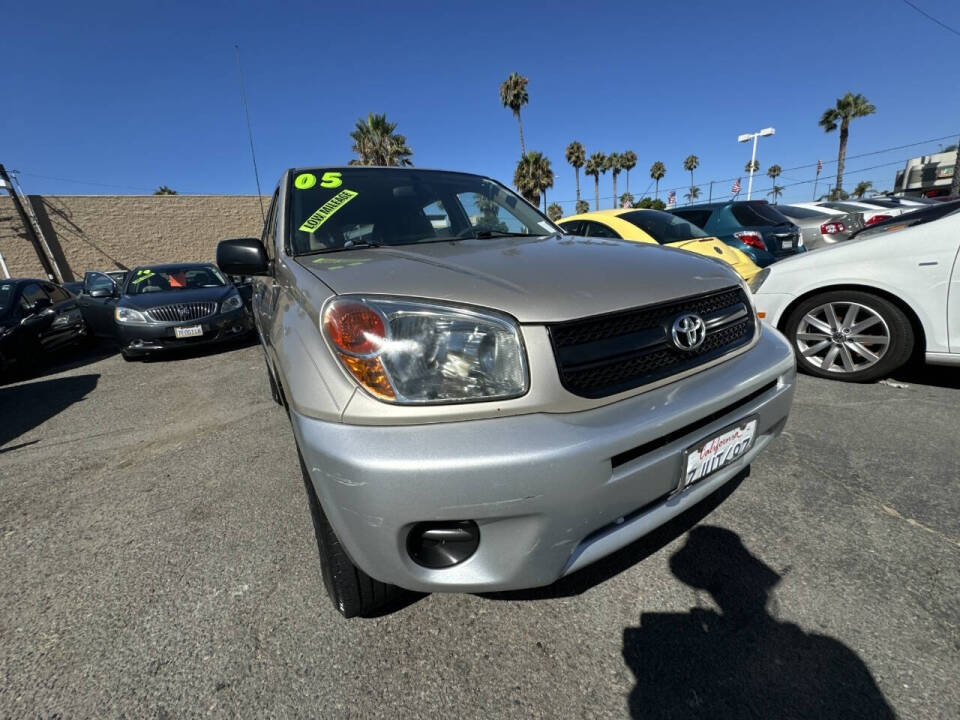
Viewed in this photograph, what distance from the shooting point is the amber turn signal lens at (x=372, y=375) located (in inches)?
42.6

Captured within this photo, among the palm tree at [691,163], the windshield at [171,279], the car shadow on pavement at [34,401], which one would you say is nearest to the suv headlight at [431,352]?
the car shadow on pavement at [34,401]

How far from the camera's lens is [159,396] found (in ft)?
13.5

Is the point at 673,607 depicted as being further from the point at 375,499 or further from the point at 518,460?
the point at 375,499

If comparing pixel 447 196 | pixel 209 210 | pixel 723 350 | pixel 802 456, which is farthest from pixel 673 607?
pixel 209 210

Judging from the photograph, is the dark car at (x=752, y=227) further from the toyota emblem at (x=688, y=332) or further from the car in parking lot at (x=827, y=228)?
the toyota emblem at (x=688, y=332)

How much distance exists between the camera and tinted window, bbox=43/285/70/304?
677cm

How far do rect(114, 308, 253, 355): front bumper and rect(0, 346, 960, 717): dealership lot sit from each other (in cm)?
349

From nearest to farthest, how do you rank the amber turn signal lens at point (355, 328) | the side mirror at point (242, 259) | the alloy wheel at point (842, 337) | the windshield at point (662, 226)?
the amber turn signal lens at point (355, 328) → the side mirror at point (242, 259) → the alloy wheel at point (842, 337) → the windshield at point (662, 226)

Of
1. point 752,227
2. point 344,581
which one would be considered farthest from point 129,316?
point 752,227

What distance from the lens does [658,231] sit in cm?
525

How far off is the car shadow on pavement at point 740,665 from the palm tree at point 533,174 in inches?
1399

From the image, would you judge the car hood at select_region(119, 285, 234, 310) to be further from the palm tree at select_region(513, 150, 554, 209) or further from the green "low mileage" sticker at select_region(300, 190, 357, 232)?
the palm tree at select_region(513, 150, 554, 209)

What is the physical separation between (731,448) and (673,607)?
0.57 metres

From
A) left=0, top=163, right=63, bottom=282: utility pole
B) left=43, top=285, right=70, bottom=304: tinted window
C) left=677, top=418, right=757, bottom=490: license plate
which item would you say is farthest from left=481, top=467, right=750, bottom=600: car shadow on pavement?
left=0, top=163, right=63, bottom=282: utility pole
